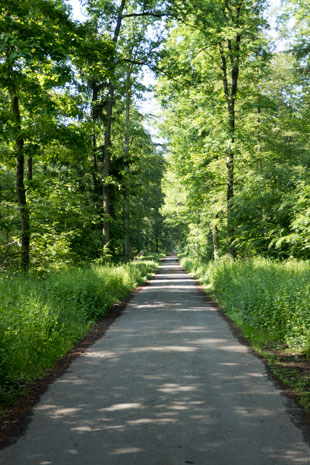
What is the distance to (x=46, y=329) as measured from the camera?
25.2 feet

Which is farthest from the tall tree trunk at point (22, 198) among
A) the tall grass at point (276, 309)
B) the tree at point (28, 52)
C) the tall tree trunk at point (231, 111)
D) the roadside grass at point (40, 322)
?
the tall tree trunk at point (231, 111)

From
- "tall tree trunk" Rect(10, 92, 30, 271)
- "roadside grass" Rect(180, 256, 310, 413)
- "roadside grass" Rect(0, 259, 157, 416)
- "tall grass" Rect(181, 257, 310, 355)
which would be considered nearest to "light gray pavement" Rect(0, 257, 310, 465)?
"roadside grass" Rect(180, 256, 310, 413)

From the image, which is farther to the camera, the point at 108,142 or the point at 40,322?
the point at 108,142

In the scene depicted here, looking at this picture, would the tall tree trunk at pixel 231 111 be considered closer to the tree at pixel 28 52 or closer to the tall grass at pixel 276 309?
the tall grass at pixel 276 309

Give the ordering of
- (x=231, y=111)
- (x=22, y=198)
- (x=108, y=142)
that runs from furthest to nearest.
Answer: (x=231, y=111)
(x=108, y=142)
(x=22, y=198)

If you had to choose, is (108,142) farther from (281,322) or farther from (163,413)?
(163,413)

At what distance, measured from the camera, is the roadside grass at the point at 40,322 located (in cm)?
586

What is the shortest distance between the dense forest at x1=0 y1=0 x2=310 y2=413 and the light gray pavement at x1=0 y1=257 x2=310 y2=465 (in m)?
1.04

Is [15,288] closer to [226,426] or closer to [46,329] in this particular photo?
[46,329]

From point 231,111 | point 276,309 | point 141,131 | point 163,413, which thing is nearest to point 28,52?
point 163,413

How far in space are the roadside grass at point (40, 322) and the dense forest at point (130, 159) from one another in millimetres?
37

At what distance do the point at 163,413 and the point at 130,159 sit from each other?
17484mm

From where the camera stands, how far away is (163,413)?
4.63 metres

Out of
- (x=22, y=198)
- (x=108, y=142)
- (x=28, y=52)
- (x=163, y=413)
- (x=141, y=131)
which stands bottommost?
(x=163, y=413)
